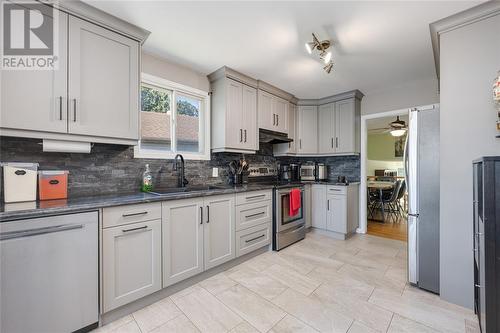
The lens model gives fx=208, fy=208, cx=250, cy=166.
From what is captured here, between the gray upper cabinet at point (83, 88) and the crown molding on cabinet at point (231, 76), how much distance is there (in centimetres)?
100

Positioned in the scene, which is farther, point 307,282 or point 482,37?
point 307,282

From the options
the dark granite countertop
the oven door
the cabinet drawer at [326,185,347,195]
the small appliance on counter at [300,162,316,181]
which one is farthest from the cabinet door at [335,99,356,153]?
the dark granite countertop

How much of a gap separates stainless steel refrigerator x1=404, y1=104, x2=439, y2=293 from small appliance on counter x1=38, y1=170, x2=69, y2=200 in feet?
10.6

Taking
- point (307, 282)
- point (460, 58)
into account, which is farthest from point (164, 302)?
point (460, 58)

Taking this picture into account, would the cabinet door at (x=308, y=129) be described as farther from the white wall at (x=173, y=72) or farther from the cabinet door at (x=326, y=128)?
the white wall at (x=173, y=72)

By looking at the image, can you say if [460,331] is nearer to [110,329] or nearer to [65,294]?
[110,329]

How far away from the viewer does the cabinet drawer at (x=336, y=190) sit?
3426mm

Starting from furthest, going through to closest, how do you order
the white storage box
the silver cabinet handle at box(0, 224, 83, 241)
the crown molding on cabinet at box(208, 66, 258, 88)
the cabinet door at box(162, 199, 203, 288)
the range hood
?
the range hood
the crown molding on cabinet at box(208, 66, 258, 88)
the cabinet door at box(162, 199, 203, 288)
the white storage box
the silver cabinet handle at box(0, 224, 83, 241)

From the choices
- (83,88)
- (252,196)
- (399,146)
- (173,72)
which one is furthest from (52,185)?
(399,146)

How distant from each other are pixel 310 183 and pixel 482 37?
257 cm

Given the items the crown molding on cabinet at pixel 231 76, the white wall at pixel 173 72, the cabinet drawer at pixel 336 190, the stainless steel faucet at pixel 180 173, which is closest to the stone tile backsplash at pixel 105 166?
the stainless steel faucet at pixel 180 173

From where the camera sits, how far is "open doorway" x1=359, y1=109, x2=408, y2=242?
3.80 m

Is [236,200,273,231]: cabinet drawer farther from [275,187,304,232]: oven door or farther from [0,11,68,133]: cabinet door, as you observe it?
[0,11,68,133]: cabinet door

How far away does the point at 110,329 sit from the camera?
1536mm
